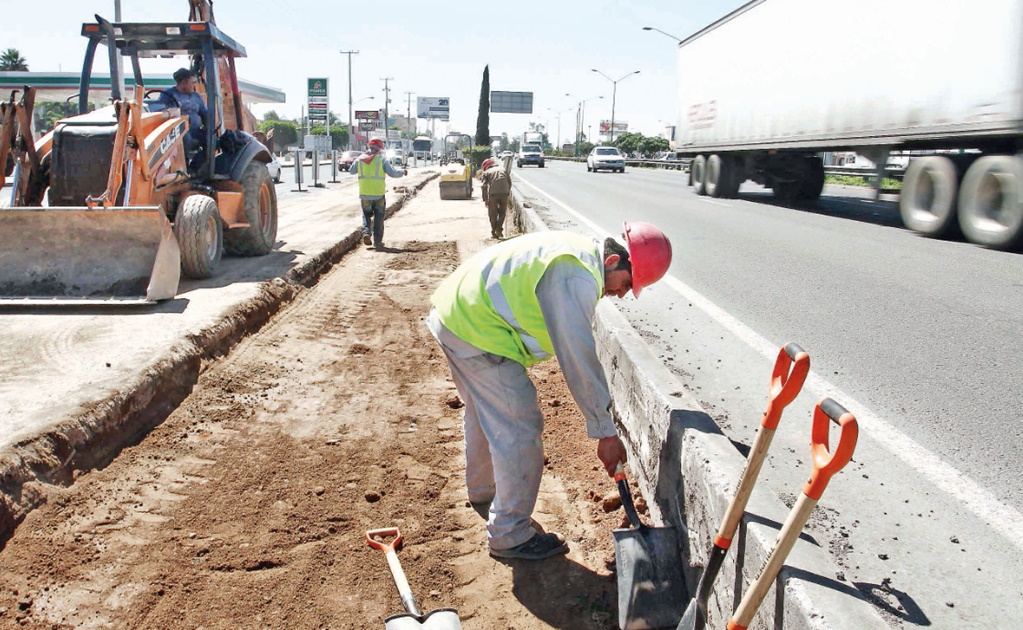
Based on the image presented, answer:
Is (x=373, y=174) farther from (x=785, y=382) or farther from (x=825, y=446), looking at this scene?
(x=825, y=446)

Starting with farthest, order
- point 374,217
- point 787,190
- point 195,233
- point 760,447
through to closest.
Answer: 1. point 787,190
2. point 374,217
3. point 195,233
4. point 760,447

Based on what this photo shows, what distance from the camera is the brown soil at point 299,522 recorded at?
10.3 ft

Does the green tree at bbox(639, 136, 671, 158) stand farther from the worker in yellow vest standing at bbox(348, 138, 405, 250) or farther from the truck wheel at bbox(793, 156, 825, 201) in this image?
the worker in yellow vest standing at bbox(348, 138, 405, 250)

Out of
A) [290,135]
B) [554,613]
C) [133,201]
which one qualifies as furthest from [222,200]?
[290,135]

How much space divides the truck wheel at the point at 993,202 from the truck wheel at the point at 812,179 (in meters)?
7.00

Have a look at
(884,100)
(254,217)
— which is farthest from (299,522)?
(884,100)

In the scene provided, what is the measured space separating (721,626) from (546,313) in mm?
1272

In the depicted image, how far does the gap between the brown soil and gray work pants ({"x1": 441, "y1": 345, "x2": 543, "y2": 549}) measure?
20 cm

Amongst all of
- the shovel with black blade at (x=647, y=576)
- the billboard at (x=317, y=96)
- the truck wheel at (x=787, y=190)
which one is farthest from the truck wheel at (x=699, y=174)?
the shovel with black blade at (x=647, y=576)

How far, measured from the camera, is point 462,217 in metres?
17.7

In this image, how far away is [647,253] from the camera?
3.17m

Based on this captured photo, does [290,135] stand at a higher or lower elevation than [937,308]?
higher

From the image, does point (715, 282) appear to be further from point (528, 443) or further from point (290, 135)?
point (290, 135)

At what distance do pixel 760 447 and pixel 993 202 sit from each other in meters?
9.68
